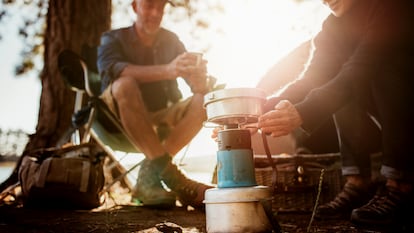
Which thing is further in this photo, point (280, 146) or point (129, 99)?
point (280, 146)

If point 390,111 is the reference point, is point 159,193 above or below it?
below

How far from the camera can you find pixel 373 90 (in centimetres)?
173

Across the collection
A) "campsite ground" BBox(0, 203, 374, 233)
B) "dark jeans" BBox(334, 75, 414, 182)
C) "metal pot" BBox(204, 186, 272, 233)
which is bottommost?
"campsite ground" BBox(0, 203, 374, 233)

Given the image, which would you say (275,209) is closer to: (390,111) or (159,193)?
(159,193)

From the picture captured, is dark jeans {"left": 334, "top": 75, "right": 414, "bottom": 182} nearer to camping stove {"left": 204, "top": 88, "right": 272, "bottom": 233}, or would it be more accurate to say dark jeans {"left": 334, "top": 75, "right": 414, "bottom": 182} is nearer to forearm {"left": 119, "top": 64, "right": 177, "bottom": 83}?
camping stove {"left": 204, "top": 88, "right": 272, "bottom": 233}

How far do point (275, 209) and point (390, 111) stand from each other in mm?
911

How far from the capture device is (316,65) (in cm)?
196

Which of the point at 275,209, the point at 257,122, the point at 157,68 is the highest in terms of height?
the point at 157,68

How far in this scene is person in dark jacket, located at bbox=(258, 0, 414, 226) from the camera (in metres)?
1.41

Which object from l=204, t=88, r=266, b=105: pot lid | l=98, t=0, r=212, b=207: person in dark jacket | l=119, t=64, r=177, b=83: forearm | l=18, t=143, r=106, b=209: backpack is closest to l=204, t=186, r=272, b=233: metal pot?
l=204, t=88, r=266, b=105: pot lid

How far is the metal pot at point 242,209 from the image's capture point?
3.92ft

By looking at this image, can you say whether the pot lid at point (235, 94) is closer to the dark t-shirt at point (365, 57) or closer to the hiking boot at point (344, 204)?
the dark t-shirt at point (365, 57)

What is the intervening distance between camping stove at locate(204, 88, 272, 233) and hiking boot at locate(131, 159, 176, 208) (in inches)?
41.8

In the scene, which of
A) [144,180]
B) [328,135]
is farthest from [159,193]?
[328,135]
